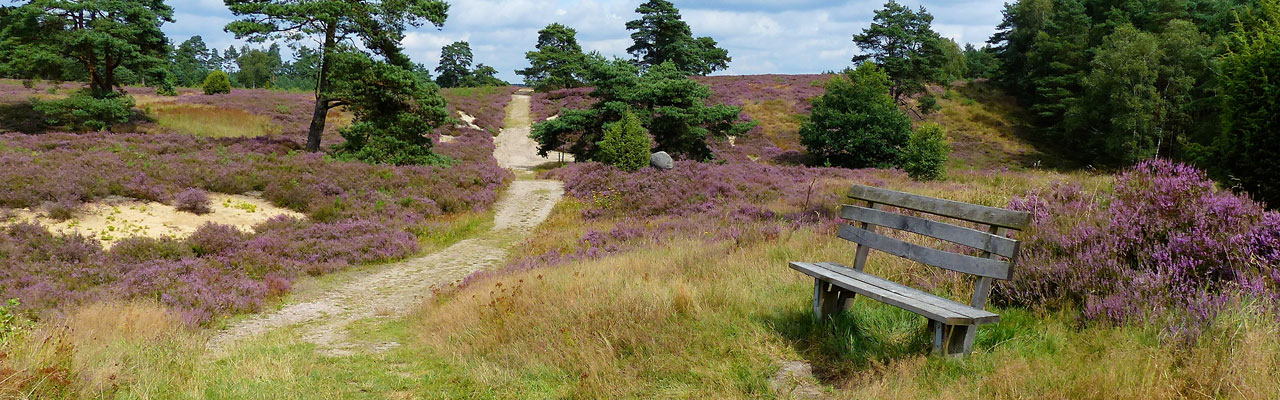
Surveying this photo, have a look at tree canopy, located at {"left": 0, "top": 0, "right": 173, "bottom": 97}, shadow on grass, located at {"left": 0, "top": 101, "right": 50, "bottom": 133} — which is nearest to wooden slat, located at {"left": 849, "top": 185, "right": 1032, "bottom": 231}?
tree canopy, located at {"left": 0, "top": 0, "right": 173, "bottom": 97}

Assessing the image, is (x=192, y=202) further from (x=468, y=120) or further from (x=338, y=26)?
(x=468, y=120)

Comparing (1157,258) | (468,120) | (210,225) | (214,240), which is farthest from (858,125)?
(214,240)

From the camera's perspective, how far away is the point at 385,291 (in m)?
9.44

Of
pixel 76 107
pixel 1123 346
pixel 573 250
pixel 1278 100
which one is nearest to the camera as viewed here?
pixel 1123 346

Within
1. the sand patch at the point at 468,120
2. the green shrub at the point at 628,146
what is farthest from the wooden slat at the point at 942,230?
the sand patch at the point at 468,120

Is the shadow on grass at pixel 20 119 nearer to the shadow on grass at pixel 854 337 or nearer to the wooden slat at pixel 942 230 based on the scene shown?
the shadow on grass at pixel 854 337

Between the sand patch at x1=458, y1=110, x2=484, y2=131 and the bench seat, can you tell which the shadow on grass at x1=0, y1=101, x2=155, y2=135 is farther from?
the bench seat

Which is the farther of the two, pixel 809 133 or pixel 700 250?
pixel 809 133

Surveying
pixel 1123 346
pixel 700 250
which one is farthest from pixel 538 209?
pixel 1123 346

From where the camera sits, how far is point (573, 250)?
11398 mm

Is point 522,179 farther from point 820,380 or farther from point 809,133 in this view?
point 820,380

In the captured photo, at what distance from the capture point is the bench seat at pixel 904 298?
3561 mm

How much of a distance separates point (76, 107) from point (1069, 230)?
1171 inches

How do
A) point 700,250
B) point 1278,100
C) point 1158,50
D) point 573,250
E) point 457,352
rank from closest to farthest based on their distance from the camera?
point 457,352
point 700,250
point 1278,100
point 573,250
point 1158,50
